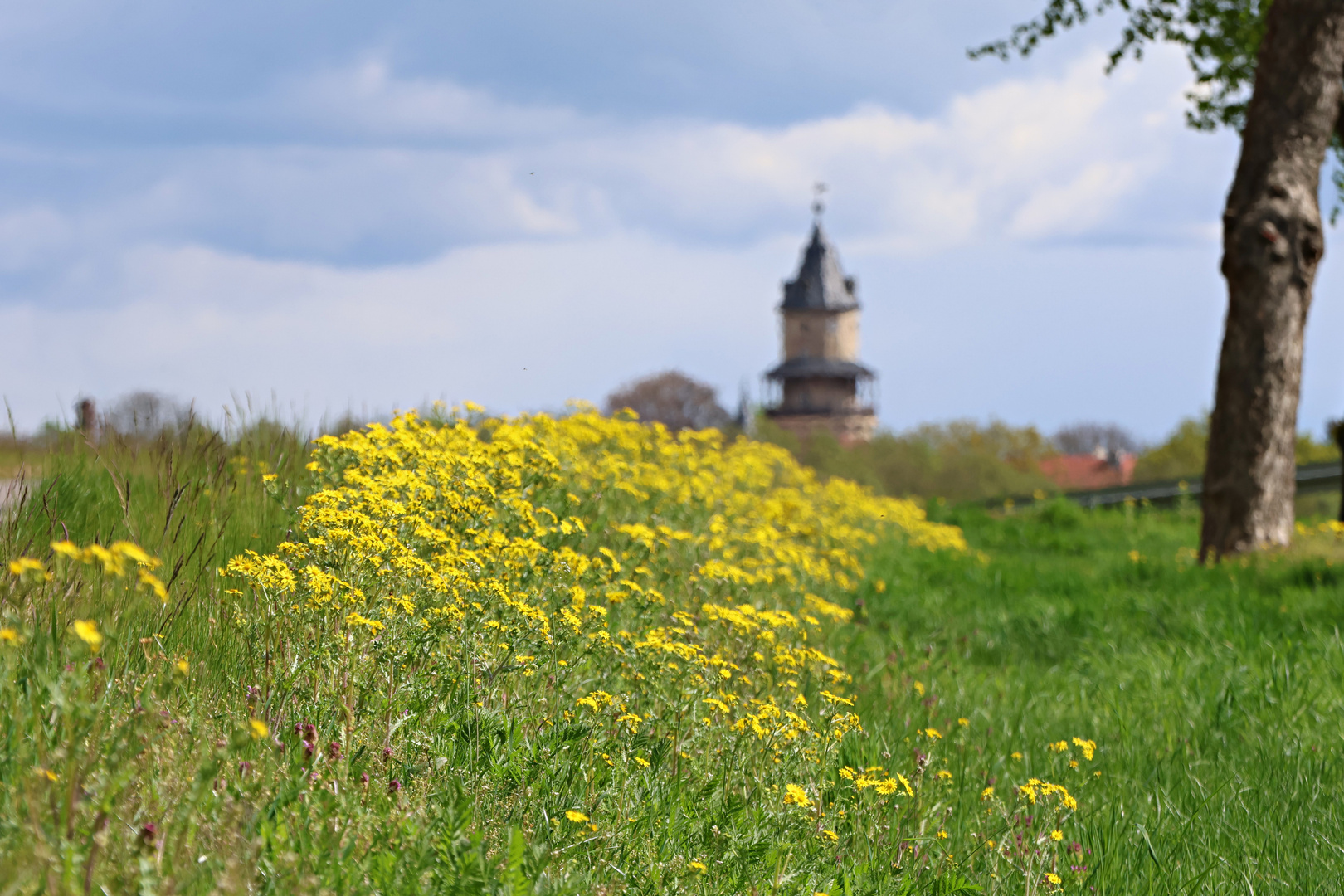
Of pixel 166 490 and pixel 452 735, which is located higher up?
pixel 166 490

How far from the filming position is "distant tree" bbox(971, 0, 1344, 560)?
31.3ft

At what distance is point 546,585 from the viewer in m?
4.30

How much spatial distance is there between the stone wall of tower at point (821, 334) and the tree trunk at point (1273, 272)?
56033 millimetres

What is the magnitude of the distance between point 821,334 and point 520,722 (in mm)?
64056

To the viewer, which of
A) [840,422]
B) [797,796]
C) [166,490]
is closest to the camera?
[797,796]

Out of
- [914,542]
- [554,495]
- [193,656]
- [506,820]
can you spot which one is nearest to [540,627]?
[506,820]

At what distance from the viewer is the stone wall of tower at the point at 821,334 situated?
65812 millimetres

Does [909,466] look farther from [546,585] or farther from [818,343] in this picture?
[818,343]

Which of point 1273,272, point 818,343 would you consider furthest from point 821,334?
point 1273,272

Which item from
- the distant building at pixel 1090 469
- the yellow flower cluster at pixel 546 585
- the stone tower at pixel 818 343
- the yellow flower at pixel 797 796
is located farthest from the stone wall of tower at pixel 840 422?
the yellow flower at pixel 797 796

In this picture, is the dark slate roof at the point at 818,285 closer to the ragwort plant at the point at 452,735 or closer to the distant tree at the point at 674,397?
the distant tree at the point at 674,397

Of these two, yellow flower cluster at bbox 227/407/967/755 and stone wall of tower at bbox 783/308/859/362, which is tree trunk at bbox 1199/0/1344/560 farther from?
stone wall of tower at bbox 783/308/859/362

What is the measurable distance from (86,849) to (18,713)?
386 mm

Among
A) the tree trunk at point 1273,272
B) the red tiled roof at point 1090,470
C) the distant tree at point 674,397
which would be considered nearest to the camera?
the tree trunk at point 1273,272
